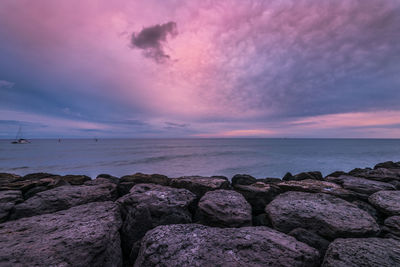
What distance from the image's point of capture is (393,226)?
316 centimetres

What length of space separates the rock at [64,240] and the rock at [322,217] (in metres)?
3.20

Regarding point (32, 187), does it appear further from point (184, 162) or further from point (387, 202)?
point (184, 162)

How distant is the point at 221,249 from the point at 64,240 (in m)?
2.35

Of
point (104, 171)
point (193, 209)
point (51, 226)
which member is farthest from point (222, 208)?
point (104, 171)

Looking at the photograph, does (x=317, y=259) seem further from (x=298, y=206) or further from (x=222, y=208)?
(x=222, y=208)

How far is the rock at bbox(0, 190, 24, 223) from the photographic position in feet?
11.6

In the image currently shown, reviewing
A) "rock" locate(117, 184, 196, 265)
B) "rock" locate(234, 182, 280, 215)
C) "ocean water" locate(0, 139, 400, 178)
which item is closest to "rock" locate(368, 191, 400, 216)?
"rock" locate(234, 182, 280, 215)

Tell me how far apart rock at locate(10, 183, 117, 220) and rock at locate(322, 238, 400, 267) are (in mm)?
5075

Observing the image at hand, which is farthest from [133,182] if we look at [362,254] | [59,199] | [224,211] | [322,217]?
[362,254]

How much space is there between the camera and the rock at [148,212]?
299cm

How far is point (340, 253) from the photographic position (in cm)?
227

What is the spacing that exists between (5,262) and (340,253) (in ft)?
14.5

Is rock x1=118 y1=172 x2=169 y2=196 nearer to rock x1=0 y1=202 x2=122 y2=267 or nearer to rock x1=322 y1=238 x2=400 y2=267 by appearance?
rock x1=0 y1=202 x2=122 y2=267

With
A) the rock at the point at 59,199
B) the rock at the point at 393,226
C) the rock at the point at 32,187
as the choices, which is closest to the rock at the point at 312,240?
the rock at the point at 393,226
